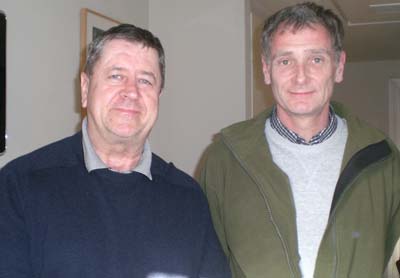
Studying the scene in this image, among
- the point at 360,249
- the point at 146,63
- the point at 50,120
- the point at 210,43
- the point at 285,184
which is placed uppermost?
the point at 210,43

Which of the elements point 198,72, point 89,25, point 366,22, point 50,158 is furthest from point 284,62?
point 366,22

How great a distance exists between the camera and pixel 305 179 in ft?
4.78

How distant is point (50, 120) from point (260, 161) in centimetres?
105

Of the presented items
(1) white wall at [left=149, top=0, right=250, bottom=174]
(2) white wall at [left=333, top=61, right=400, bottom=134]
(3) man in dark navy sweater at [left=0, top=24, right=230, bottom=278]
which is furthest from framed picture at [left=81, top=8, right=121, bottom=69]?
(2) white wall at [left=333, top=61, right=400, bottom=134]

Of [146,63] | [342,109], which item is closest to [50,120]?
[146,63]

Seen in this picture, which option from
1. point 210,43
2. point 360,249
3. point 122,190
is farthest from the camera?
point 210,43

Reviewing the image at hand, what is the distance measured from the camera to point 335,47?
154 cm

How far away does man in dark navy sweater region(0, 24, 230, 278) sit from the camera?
3.65ft

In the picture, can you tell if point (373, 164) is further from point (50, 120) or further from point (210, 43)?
point (210, 43)

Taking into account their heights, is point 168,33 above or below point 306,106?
above

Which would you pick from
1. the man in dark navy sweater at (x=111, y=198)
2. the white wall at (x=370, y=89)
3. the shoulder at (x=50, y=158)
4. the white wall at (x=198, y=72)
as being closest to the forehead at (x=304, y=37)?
the man in dark navy sweater at (x=111, y=198)

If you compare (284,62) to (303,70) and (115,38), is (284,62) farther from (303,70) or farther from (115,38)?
(115,38)

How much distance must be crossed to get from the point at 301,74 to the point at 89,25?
1.31 m

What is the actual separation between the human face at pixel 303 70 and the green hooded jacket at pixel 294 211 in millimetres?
166
